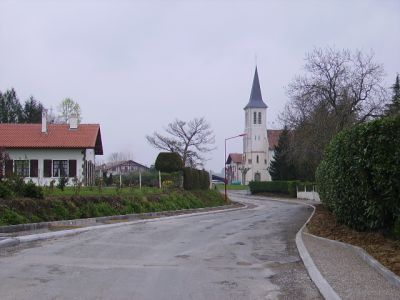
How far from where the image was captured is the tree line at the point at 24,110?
79.9 metres

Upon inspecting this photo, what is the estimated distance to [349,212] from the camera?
15.7m

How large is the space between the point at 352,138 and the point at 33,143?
122 ft

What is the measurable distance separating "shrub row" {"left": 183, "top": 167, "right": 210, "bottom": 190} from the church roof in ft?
249

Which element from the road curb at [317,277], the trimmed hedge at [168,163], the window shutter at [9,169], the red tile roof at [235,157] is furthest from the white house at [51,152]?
the red tile roof at [235,157]

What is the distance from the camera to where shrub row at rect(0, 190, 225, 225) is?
18.7m

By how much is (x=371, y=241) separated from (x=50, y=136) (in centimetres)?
3952

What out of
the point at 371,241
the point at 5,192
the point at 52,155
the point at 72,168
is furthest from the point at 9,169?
the point at 371,241

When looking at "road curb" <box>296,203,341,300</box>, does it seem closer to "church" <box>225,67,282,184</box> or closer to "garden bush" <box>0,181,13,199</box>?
"garden bush" <box>0,181,13,199</box>

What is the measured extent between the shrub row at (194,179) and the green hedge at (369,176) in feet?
89.4

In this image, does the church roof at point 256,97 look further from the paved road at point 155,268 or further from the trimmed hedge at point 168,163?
the paved road at point 155,268

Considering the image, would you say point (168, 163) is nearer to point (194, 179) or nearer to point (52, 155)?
point (194, 179)

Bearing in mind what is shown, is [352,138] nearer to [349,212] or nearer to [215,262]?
[349,212]

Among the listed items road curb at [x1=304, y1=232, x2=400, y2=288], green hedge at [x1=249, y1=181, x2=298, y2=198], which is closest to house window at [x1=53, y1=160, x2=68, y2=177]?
green hedge at [x1=249, y1=181, x2=298, y2=198]

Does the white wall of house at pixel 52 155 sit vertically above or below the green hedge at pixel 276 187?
above
